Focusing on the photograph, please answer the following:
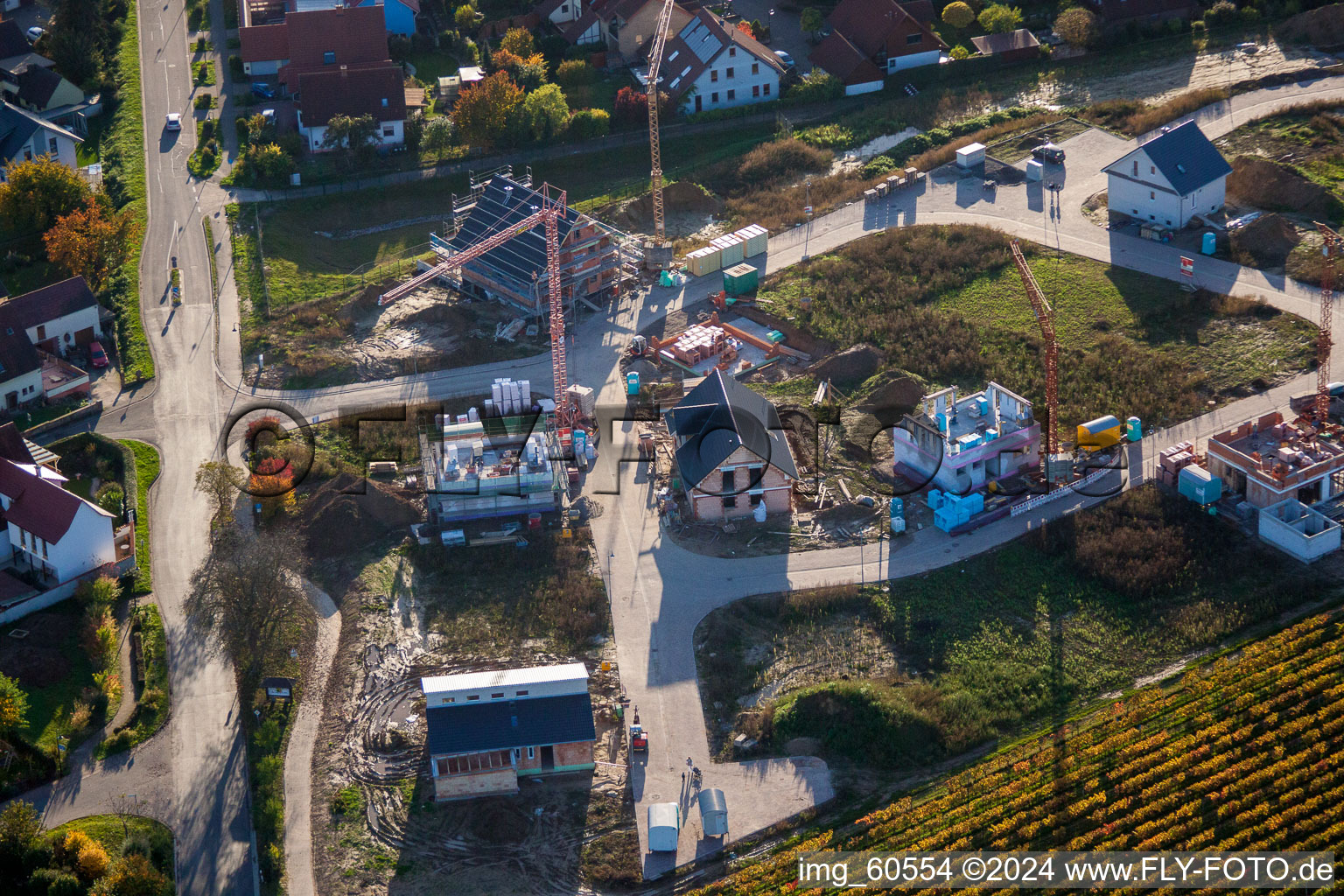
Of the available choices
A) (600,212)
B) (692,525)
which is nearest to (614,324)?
(600,212)

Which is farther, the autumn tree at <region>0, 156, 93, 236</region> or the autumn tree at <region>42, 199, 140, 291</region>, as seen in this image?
the autumn tree at <region>0, 156, 93, 236</region>

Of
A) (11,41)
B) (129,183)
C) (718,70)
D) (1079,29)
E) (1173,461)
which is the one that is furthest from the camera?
Answer: (11,41)

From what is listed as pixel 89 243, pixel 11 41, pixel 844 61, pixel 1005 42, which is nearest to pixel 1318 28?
pixel 1005 42

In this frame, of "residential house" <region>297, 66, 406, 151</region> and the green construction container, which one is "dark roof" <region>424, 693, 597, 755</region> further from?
"residential house" <region>297, 66, 406, 151</region>

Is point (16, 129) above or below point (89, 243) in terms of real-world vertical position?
above

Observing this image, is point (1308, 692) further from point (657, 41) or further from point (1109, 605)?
point (657, 41)

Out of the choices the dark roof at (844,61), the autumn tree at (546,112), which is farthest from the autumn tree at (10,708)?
the dark roof at (844,61)

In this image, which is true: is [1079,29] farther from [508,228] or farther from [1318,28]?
[508,228]

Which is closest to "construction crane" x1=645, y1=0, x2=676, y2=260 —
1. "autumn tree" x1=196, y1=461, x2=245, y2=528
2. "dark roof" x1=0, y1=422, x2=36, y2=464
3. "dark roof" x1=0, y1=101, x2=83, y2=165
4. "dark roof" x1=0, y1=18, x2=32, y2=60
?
"autumn tree" x1=196, y1=461, x2=245, y2=528
